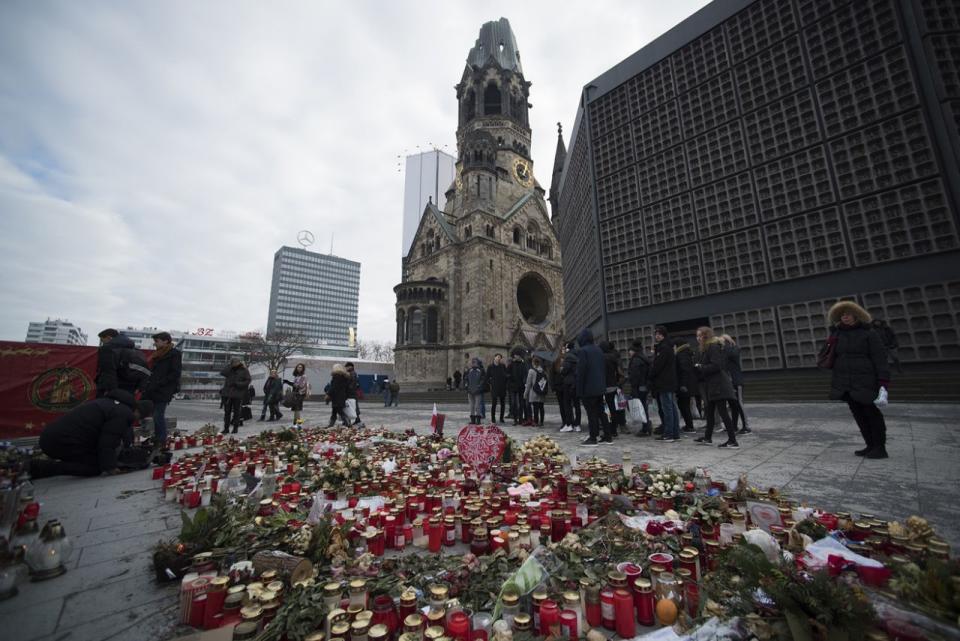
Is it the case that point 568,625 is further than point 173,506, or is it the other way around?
point 173,506

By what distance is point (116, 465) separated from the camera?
15.9 feet

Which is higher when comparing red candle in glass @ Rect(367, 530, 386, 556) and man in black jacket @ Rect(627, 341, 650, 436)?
man in black jacket @ Rect(627, 341, 650, 436)

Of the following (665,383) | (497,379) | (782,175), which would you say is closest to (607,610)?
(665,383)

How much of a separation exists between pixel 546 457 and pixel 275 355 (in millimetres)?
42779

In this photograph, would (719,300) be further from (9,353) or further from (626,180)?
(9,353)

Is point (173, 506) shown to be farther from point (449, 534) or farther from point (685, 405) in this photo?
point (685, 405)

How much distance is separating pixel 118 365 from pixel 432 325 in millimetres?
25201

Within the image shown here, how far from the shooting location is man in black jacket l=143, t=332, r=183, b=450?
6199 mm

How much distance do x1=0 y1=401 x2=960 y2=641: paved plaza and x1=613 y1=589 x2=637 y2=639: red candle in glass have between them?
1905 millimetres

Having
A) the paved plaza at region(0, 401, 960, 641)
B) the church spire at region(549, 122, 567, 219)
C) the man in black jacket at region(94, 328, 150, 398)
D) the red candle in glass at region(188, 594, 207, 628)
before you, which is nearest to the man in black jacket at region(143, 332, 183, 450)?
the man in black jacket at region(94, 328, 150, 398)

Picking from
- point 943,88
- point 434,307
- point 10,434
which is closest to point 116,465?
point 10,434

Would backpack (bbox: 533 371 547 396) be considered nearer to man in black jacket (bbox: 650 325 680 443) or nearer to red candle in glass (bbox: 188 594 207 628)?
man in black jacket (bbox: 650 325 680 443)

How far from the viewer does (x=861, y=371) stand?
14.3ft

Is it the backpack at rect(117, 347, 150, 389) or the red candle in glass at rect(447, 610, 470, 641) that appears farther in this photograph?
the backpack at rect(117, 347, 150, 389)
